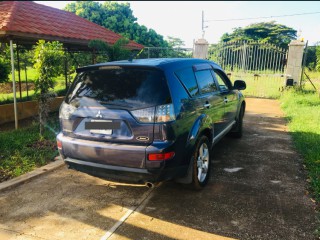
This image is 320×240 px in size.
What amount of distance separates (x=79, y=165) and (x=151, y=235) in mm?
1205

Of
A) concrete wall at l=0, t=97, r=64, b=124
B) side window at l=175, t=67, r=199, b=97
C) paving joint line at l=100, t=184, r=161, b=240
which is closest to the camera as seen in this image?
paving joint line at l=100, t=184, r=161, b=240

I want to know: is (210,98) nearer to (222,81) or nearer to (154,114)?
(222,81)

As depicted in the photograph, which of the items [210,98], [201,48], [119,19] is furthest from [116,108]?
[119,19]

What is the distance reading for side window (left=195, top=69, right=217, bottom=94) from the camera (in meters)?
4.17

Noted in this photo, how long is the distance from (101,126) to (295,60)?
12.8 meters

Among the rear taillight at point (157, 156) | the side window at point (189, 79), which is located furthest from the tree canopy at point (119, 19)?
the rear taillight at point (157, 156)

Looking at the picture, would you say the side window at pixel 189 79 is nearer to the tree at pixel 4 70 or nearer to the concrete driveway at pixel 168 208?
the concrete driveway at pixel 168 208

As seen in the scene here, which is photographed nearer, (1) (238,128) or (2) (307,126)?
(1) (238,128)

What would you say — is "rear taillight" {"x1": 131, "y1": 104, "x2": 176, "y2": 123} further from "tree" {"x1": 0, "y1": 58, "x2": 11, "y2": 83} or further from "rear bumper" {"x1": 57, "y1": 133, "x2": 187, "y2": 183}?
"tree" {"x1": 0, "y1": 58, "x2": 11, "y2": 83}

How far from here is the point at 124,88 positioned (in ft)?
10.6

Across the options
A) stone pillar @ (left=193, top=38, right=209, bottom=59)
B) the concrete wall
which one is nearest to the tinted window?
the concrete wall

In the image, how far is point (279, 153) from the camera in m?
5.63

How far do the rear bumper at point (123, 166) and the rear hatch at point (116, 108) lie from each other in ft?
0.09

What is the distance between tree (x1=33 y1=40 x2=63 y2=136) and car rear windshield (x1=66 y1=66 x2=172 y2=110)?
298 centimetres
